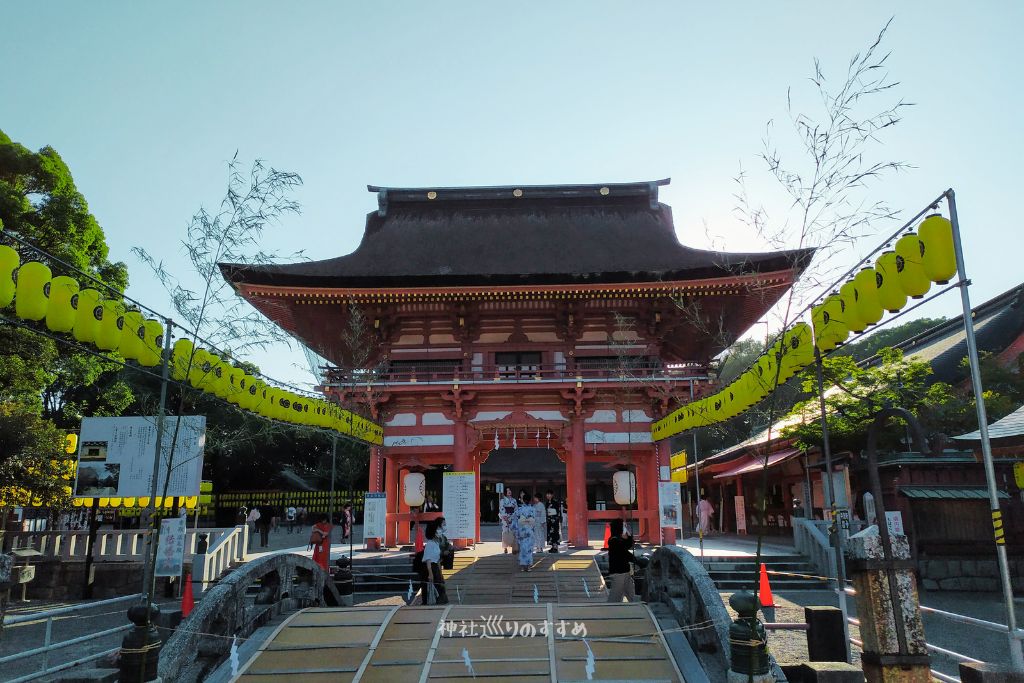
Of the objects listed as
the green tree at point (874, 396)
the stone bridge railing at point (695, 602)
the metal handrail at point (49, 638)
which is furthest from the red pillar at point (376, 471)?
the stone bridge railing at point (695, 602)

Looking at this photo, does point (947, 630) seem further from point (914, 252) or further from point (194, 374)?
point (194, 374)

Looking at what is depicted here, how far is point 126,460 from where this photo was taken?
14648mm

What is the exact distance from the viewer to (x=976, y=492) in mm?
14227

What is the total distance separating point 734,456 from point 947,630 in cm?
1930

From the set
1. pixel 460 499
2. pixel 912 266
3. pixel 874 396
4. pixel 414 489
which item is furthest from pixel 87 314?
pixel 874 396

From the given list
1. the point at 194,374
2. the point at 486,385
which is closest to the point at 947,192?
the point at 194,374

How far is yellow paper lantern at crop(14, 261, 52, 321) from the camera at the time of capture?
742cm

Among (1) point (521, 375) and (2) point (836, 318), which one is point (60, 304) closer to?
(2) point (836, 318)

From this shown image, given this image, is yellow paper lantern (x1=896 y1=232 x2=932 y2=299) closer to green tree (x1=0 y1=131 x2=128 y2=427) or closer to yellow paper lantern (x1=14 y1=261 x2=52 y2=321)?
yellow paper lantern (x1=14 y1=261 x2=52 y2=321)

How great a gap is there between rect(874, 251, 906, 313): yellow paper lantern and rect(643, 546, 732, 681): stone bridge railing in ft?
13.7

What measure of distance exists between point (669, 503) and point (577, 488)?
367cm

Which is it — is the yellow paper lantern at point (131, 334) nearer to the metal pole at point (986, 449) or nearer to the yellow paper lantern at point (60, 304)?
the yellow paper lantern at point (60, 304)

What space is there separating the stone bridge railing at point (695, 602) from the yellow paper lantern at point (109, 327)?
25.9ft

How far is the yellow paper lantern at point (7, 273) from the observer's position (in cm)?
709
